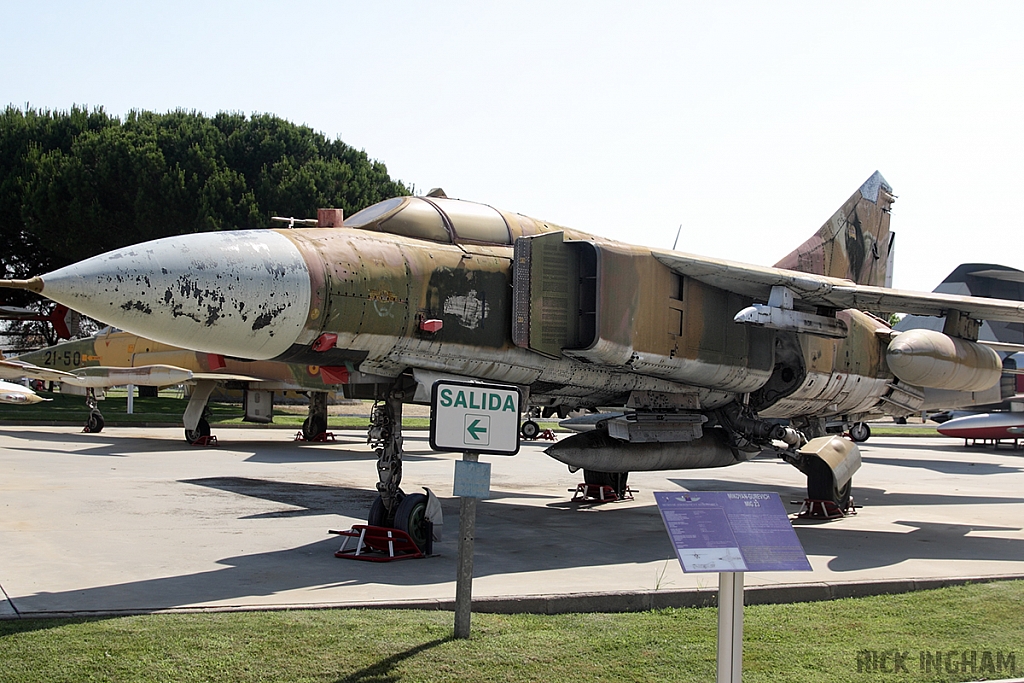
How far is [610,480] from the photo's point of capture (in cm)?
1311

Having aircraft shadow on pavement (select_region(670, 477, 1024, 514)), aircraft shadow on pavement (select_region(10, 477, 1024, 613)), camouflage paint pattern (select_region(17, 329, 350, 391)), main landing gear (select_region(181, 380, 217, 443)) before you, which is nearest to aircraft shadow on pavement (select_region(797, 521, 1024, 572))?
aircraft shadow on pavement (select_region(10, 477, 1024, 613))

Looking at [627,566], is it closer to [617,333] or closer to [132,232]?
[617,333]

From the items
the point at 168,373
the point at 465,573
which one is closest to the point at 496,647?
the point at 465,573

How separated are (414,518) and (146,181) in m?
32.2

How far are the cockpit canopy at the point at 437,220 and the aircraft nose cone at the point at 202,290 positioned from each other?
1408mm

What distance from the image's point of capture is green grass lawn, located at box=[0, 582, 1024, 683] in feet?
14.5

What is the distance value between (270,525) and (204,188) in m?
29.3

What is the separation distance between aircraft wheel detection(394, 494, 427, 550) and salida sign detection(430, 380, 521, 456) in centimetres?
299

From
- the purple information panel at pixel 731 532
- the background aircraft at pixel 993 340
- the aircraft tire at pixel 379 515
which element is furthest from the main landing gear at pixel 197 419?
the purple information panel at pixel 731 532

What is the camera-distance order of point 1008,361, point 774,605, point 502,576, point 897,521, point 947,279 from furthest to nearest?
1. point 947,279
2. point 1008,361
3. point 897,521
4. point 502,576
5. point 774,605

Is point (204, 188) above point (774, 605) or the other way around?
above

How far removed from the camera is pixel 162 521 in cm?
942

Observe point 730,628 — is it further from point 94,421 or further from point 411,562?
point 94,421

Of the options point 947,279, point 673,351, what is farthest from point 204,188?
point 673,351
